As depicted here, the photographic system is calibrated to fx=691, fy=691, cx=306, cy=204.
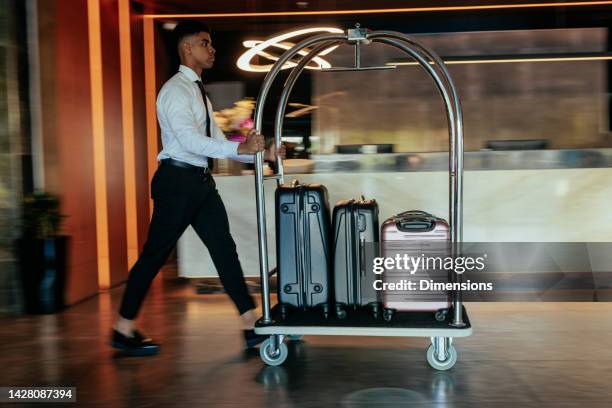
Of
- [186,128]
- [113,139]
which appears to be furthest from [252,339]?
[113,139]

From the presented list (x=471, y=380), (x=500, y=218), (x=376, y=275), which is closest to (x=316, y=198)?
(x=376, y=275)

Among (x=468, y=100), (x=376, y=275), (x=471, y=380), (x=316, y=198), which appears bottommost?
(x=471, y=380)

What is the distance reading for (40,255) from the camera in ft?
14.9

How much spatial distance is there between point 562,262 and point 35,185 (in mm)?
3915

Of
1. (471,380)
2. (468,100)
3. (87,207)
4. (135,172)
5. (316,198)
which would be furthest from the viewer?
(468,100)

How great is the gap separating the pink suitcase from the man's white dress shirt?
2.75 feet

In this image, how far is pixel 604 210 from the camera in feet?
17.2

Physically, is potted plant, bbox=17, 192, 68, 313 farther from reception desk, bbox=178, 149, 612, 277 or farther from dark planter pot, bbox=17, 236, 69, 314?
reception desk, bbox=178, 149, 612, 277

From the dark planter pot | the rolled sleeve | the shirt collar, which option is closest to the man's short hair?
the shirt collar

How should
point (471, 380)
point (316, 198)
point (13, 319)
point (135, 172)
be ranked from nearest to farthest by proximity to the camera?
point (471, 380)
point (316, 198)
point (13, 319)
point (135, 172)

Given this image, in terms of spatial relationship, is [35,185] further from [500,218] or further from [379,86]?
[379,86]

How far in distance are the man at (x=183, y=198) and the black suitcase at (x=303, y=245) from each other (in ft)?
1.11

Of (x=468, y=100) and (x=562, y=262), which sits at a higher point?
(x=468, y=100)

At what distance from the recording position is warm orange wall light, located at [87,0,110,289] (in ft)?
17.3
